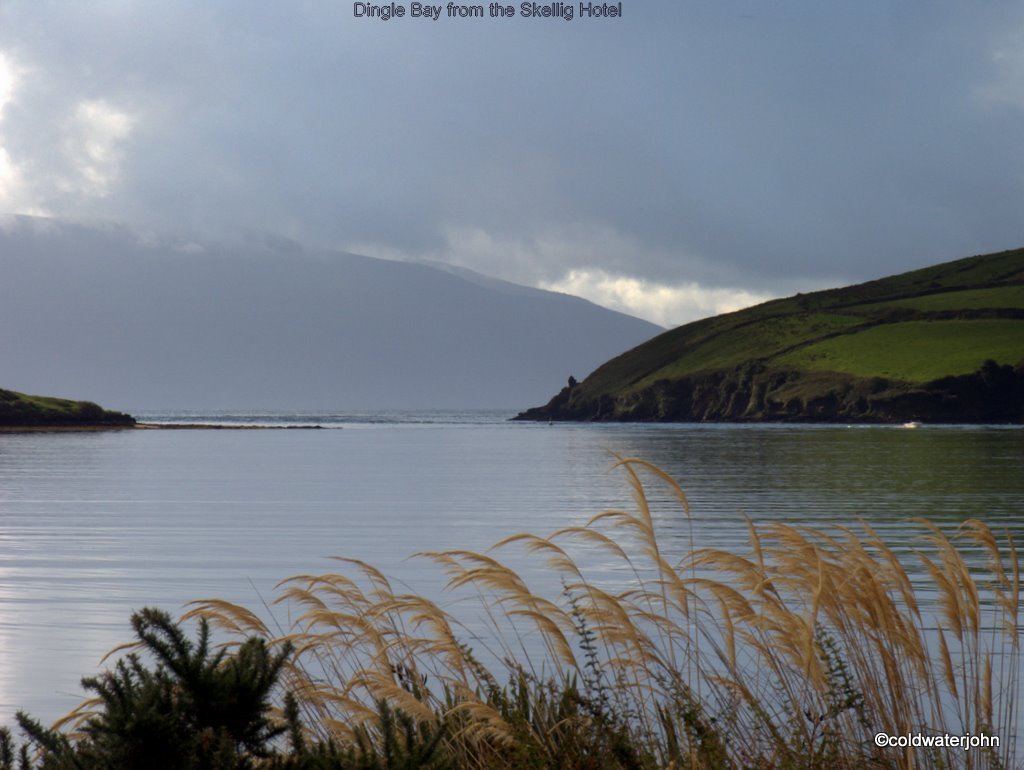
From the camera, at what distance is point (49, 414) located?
137000 millimetres

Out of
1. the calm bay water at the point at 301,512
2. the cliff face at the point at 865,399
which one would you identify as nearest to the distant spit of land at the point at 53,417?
the calm bay water at the point at 301,512

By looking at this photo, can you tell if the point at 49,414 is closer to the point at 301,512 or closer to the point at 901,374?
the point at 301,512

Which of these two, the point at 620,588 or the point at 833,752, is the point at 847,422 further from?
the point at 833,752

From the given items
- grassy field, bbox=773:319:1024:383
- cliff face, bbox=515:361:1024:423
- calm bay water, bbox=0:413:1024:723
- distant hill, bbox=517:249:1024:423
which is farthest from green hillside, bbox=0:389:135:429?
grassy field, bbox=773:319:1024:383

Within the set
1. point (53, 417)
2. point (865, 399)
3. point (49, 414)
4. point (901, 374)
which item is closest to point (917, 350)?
point (901, 374)

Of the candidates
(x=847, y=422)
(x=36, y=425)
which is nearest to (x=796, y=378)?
(x=847, y=422)

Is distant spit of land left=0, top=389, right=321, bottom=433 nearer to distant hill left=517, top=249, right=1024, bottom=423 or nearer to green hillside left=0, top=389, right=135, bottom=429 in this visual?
green hillside left=0, top=389, right=135, bottom=429

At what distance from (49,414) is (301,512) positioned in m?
115

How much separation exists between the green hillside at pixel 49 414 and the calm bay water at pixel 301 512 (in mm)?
71565

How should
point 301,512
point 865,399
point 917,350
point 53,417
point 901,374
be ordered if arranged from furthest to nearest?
point 917,350 → point 901,374 → point 865,399 → point 53,417 → point 301,512

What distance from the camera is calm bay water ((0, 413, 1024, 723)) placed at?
16.6 metres

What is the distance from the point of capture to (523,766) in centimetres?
690

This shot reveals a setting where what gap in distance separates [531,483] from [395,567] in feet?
79.9

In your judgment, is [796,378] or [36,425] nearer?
[36,425]
